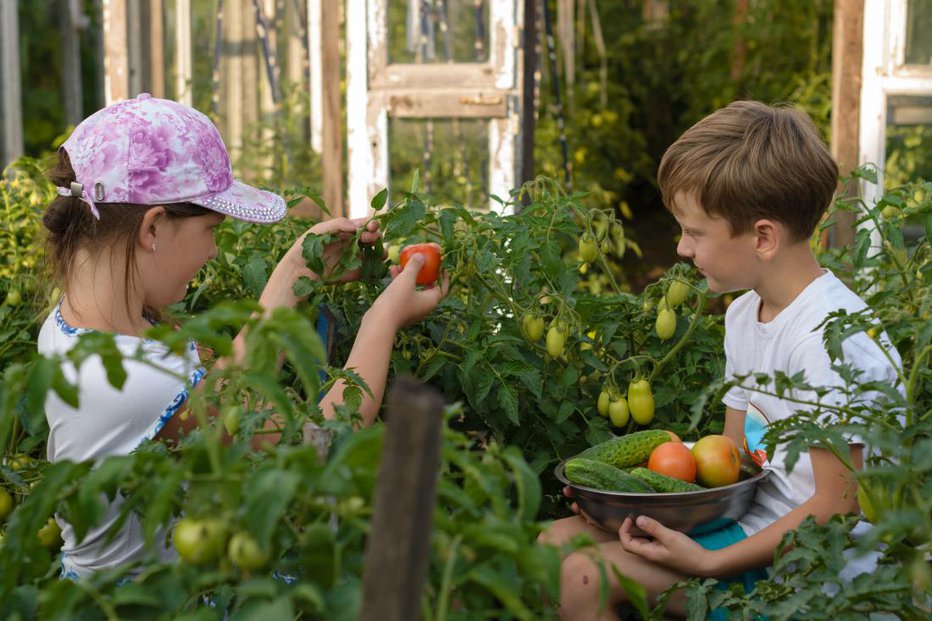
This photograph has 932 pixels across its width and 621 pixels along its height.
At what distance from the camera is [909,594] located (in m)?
1.27

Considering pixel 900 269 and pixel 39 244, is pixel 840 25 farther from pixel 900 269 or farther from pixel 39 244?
pixel 39 244

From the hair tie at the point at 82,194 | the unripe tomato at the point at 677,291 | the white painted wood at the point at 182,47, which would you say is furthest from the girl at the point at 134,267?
the white painted wood at the point at 182,47

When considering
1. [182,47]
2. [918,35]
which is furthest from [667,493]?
[182,47]

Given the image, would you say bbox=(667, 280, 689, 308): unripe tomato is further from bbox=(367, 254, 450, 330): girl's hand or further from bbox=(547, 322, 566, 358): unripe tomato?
bbox=(367, 254, 450, 330): girl's hand

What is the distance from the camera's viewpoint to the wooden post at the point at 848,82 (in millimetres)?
4008

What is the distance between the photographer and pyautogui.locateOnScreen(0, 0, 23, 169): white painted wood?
21.0 ft

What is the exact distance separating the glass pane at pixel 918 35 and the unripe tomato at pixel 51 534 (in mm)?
3156

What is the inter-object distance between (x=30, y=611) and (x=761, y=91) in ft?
21.0

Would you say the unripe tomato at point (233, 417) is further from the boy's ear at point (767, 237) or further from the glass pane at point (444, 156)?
the glass pane at point (444, 156)

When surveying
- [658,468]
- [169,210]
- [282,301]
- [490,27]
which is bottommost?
[658,468]

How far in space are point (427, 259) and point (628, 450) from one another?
0.45m

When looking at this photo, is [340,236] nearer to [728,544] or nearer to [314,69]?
[728,544]

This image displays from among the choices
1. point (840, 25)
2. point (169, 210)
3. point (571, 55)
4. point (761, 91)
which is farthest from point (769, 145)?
point (761, 91)

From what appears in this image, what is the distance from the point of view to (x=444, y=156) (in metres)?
4.59
